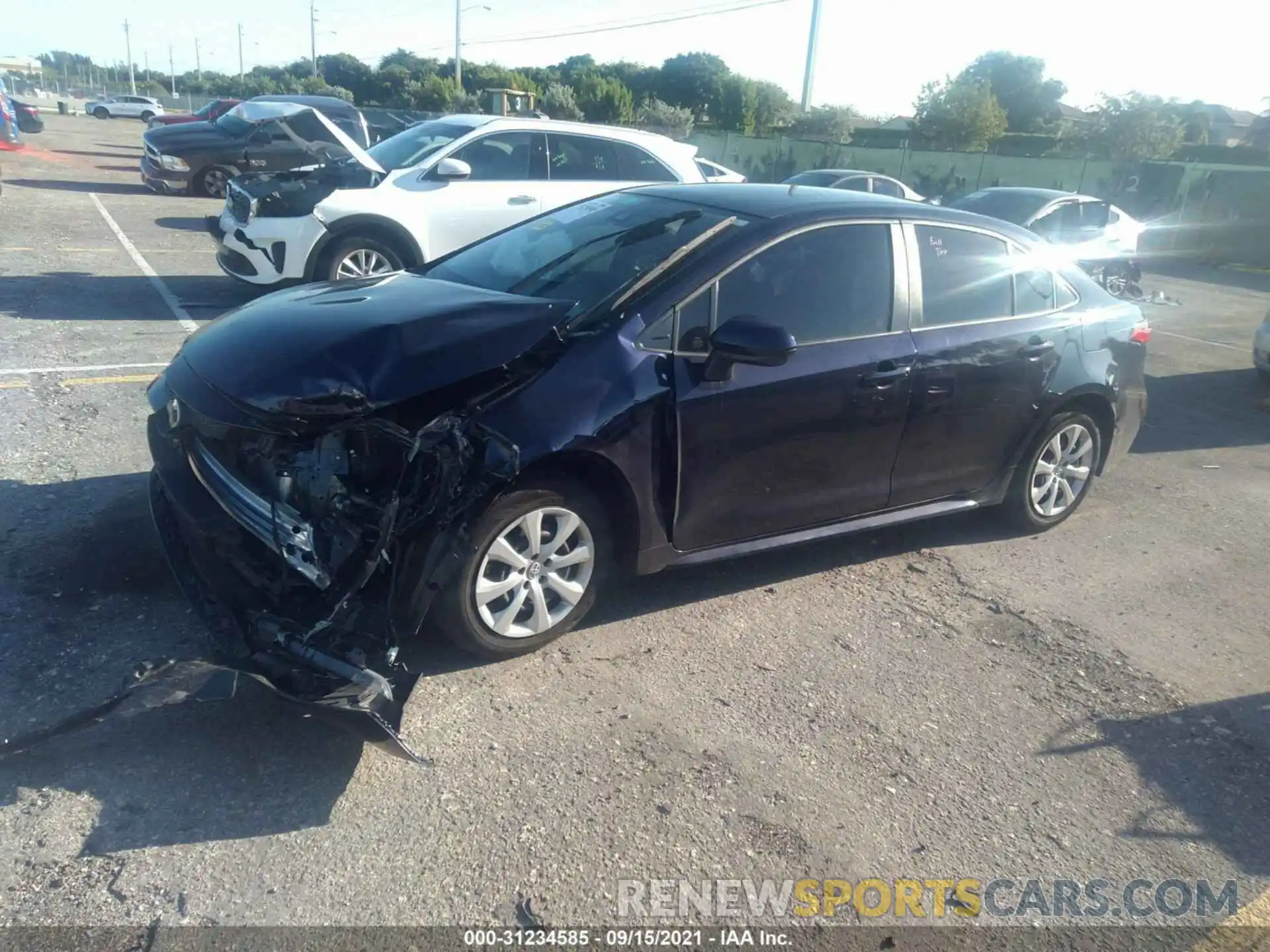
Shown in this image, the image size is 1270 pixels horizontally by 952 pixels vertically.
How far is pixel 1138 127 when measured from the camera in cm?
3322

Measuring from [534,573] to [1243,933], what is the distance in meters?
2.52

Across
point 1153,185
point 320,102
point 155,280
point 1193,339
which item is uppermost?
point 320,102

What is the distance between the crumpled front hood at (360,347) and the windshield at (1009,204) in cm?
1199

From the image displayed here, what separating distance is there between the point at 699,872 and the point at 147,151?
60.7ft

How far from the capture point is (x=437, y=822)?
2.96 meters

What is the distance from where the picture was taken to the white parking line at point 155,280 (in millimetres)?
8640

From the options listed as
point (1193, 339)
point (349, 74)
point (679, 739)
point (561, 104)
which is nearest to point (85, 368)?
point (679, 739)

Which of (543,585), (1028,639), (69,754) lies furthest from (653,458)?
(69,754)

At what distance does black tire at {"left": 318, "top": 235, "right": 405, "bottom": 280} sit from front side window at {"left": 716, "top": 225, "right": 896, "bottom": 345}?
5.23 m

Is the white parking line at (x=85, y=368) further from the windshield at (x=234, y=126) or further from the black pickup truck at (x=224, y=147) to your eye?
the windshield at (x=234, y=126)

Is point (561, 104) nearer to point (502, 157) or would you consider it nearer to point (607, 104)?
point (607, 104)

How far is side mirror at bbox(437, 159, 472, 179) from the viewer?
9102 mm

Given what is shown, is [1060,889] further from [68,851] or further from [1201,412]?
[1201,412]

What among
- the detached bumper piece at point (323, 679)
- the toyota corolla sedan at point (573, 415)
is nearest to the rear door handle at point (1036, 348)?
the toyota corolla sedan at point (573, 415)
